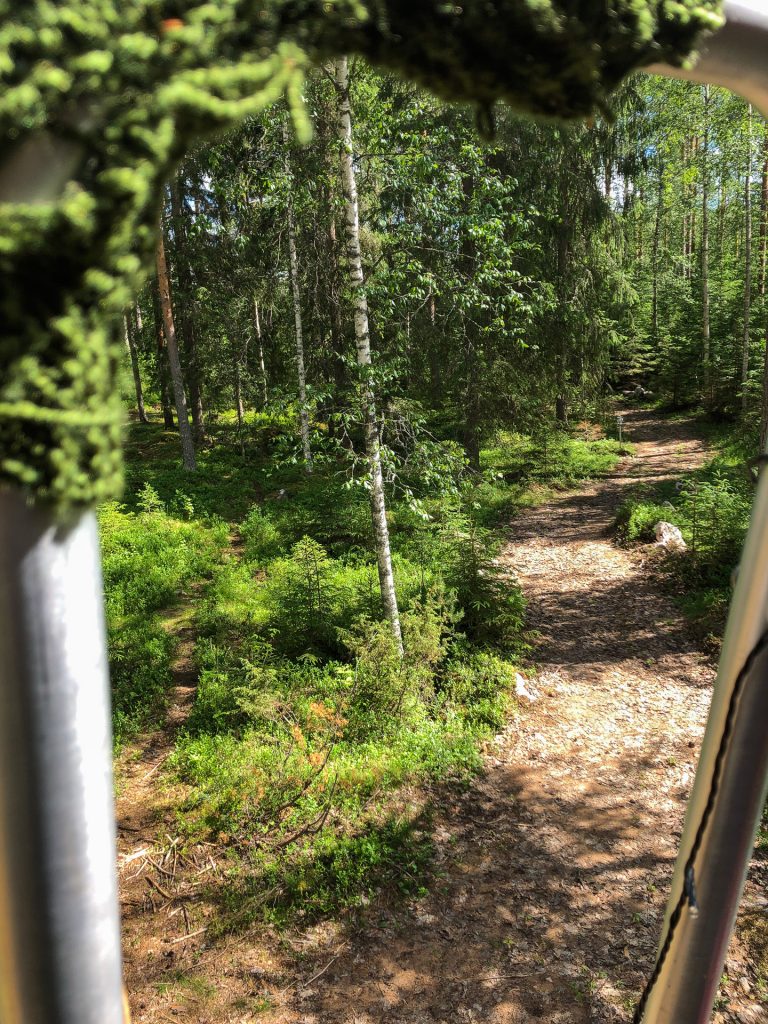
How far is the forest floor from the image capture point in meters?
4.24

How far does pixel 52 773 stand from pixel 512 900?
527 cm

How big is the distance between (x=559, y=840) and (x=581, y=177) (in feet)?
47.9

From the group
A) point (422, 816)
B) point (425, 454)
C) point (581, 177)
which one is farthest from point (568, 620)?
point (581, 177)

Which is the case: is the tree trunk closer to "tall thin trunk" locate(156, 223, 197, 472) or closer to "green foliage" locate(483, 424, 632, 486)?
"tall thin trunk" locate(156, 223, 197, 472)

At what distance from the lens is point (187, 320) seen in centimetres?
1844

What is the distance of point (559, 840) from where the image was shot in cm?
555

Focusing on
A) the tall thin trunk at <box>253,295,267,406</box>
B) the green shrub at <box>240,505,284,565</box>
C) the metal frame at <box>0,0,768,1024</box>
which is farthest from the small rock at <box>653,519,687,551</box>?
the metal frame at <box>0,0,768,1024</box>

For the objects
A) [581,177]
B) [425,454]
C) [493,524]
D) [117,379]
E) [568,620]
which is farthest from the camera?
[581,177]

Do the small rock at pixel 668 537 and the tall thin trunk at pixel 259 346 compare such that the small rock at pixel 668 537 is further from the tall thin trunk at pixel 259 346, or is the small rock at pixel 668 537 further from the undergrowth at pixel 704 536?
the tall thin trunk at pixel 259 346

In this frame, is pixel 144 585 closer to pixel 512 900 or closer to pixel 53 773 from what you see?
pixel 512 900

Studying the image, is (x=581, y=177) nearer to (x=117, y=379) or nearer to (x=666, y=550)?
(x=666, y=550)

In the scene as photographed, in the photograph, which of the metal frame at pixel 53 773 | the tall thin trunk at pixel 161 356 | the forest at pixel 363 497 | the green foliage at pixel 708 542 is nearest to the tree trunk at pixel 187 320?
the forest at pixel 363 497

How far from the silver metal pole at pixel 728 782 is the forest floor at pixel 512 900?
12.5 feet

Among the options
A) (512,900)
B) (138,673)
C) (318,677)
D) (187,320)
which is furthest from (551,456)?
(512,900)
